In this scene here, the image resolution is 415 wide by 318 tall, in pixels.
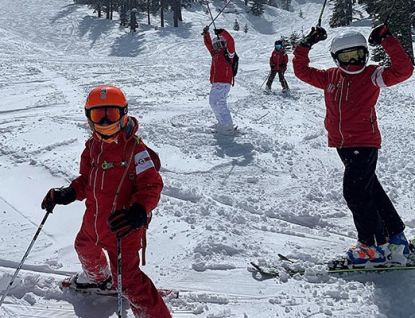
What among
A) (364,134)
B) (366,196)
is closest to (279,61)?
(364,134)

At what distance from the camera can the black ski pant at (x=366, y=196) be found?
3.76m

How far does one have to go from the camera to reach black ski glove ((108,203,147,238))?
2.71 m

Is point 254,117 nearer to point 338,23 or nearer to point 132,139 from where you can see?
point 132,139

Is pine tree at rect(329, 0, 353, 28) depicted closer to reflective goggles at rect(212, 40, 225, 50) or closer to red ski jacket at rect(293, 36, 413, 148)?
reflective goggles at rect(212, 40, 225, 50)

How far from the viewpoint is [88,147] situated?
329 cm

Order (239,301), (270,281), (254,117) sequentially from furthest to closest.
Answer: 1. (254,117)
2. (270,281)
3. (239,301)

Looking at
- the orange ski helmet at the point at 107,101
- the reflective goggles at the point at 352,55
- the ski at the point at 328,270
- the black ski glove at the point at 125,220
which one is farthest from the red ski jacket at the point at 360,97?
the black ski glove at the point at 125,220

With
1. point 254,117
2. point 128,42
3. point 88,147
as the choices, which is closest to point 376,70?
point 88,147

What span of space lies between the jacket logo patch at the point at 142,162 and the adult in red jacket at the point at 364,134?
1785mm

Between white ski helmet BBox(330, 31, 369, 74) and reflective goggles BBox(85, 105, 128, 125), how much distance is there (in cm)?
195

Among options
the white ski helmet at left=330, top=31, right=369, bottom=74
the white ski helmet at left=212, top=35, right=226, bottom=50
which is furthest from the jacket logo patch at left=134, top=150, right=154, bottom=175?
the white ski helmet at left=212, top=35, right=226, bottom=50

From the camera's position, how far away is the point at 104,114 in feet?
9.99

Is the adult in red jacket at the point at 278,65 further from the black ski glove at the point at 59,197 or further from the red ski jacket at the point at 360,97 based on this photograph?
the black ski glove at the point at 59,197

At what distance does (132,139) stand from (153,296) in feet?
3.64
